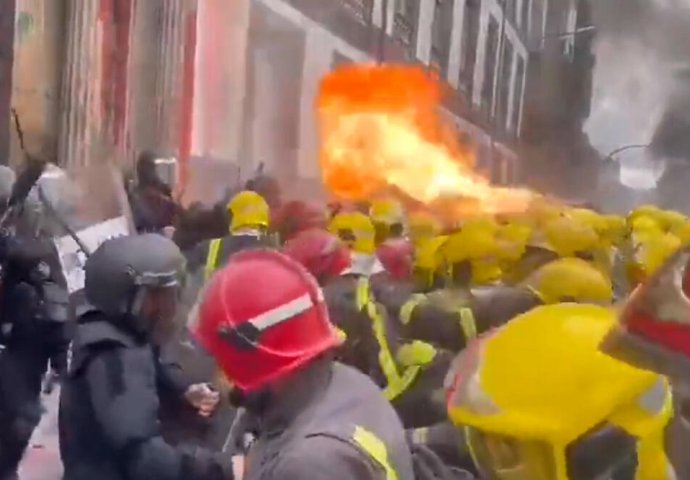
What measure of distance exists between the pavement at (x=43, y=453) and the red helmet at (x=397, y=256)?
80 centimetres

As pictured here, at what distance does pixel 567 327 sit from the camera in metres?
1.20

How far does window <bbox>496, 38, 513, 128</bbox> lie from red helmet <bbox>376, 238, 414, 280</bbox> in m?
0.36

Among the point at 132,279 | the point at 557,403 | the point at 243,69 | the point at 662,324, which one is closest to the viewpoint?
the point at 662,324

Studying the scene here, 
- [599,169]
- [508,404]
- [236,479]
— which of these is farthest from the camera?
[599,169]

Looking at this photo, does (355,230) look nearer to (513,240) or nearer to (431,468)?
(513,240)

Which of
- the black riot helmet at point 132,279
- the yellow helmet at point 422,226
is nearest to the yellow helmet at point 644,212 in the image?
the yellow helmet at point 422,226

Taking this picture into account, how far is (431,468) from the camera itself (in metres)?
1.42

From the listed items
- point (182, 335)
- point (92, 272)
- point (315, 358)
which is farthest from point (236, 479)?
point (315, 358)

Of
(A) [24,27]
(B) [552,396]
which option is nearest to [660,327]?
(B) [552,396]

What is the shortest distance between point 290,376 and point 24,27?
6.84 ft

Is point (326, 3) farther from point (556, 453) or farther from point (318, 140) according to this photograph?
point (556, 453)

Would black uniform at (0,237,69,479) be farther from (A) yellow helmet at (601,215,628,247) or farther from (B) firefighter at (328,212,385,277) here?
(A) yellow helmet at (601,215,628,247)

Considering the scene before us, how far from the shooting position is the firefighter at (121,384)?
1653 millimetres

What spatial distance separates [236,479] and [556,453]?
0.76m
